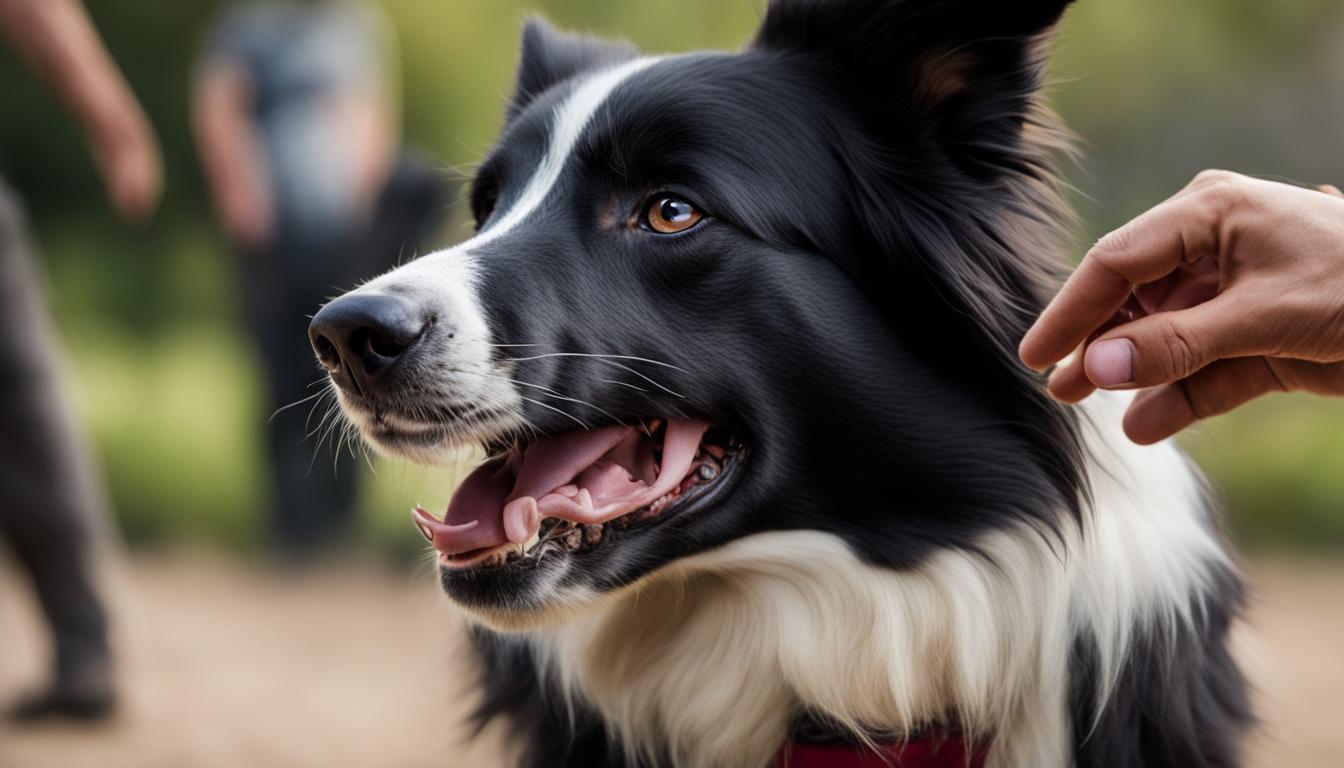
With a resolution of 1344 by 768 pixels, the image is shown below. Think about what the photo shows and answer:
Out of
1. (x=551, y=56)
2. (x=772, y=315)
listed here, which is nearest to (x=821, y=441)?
(x=772, y=315)

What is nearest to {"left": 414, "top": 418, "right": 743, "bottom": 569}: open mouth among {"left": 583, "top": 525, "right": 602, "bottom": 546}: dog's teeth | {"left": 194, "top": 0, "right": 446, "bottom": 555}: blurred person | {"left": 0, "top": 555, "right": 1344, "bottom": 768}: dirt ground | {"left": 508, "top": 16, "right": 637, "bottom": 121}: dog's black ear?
{"left": 583, "top": 525, "right": 602, "bottom": 546}: dog's teeth

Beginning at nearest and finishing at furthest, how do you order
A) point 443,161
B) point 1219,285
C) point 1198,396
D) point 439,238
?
1. point 1219,285
2. point 1198,396
3. point 443,161
4. point 439,238

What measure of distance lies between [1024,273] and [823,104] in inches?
19.5

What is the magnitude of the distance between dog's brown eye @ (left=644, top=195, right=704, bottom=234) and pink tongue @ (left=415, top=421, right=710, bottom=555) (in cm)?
35

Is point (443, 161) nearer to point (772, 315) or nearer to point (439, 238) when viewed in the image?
point (439, 238)

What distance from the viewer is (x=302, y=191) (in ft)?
25.8

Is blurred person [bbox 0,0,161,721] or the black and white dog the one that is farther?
blurred person [bbox 0,0,161,721]

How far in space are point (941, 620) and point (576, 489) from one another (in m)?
0.68

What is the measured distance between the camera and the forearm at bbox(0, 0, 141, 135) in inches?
145

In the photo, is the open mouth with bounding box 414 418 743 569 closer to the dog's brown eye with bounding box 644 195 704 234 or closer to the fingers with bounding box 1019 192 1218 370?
the dog's brown eye with bounding box 644 195 704 234

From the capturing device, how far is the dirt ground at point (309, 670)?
4.26 meters

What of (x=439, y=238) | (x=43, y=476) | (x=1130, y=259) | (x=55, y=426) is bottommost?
(x=439, y=238)

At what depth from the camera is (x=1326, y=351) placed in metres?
1.63

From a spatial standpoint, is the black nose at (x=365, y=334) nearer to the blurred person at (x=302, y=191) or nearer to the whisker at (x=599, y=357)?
the whisker at (x=599, y=357)
